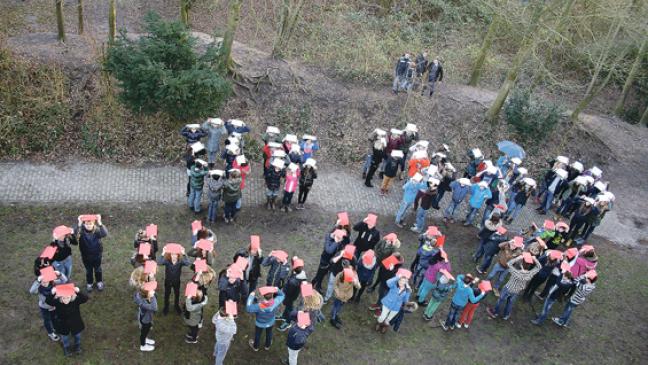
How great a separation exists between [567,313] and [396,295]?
14.6 feet

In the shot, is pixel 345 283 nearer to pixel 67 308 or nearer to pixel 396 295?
pixel 396 295

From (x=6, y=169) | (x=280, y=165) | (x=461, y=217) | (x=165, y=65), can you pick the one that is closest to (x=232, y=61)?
(x=165, y=65)

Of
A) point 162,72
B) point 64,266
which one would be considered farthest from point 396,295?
point 162,72

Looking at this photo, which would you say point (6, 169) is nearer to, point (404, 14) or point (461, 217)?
point (461, 217)

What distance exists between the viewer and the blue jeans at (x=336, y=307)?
959 centimetres

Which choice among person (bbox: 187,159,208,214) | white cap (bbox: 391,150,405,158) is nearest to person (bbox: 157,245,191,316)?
person (bbox: 187,159,208,214)

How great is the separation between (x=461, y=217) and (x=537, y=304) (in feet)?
A: 11.1

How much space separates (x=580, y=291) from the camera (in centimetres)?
1021

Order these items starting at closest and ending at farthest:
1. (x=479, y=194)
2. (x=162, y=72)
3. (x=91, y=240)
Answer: (x=91, y=240) < (x=162, y=72) < (x=479, y=194)

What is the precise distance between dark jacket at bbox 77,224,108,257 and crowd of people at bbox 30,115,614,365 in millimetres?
19

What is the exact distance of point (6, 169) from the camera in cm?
1227

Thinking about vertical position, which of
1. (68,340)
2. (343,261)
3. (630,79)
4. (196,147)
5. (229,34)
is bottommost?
(68,340)

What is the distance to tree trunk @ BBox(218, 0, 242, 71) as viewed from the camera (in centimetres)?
1515

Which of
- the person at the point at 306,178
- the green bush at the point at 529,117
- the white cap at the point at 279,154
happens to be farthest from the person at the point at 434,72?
the white cap at the point at 279,154
